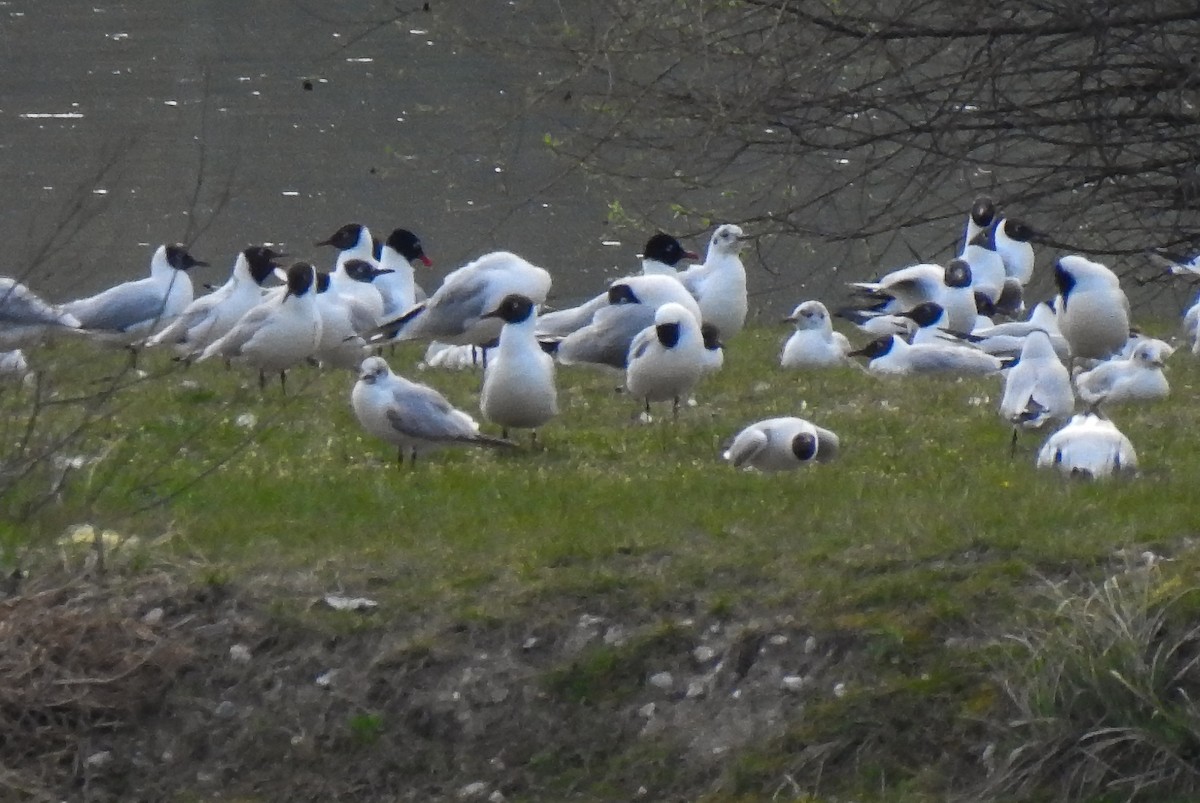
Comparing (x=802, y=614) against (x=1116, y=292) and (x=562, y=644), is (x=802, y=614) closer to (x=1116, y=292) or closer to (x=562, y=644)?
(x=562, y=644)

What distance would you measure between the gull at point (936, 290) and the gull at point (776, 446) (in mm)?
6462

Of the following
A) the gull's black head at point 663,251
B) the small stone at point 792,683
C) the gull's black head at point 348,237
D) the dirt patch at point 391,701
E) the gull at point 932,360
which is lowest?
the dirt patch at point 391,701

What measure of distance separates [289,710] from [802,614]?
1.85 m

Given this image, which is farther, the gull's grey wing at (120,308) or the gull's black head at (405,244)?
the gull's black head at (405,244)

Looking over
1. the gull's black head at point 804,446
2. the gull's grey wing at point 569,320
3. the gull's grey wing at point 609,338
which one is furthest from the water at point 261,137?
the gull's black head at point 804,446

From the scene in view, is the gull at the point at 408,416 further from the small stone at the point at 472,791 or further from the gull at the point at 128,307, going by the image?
the gull at the point at 128,307

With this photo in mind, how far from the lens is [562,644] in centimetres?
717

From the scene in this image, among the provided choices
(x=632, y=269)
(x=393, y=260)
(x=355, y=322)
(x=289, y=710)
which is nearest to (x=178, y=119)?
(x=632, y=269)

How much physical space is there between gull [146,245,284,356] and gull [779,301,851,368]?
3.86 metres

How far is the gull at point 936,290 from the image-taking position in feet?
54.0

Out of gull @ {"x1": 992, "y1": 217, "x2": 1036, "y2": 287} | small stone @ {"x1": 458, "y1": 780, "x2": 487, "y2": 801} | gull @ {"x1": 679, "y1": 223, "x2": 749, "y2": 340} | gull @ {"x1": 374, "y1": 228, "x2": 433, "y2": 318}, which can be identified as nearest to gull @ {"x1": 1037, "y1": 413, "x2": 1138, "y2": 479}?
small stone @ {"x1": 458, "y1": 780, "x2": 487, "y2": 801}

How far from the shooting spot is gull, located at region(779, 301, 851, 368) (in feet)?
47.6

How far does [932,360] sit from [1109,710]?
26.8ft

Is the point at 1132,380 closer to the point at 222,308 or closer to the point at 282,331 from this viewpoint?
the point at 282,331
